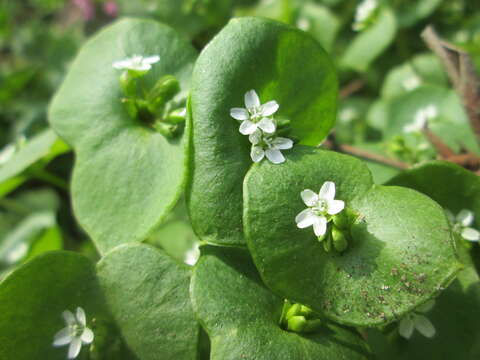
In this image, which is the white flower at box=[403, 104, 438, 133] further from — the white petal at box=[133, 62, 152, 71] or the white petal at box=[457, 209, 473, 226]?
the white petal at box=[133, 62, 152, 71]

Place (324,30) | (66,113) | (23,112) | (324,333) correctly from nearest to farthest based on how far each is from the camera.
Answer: (324,333) < (66,113) < (324,30) < (23,112)

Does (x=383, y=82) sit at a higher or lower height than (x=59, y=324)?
lower

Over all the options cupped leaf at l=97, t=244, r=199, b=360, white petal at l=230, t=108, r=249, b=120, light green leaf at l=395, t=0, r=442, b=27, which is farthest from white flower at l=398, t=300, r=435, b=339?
light green leaf at l=395, t=0, r=442, b=27

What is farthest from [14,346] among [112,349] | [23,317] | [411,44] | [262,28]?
[411,44]

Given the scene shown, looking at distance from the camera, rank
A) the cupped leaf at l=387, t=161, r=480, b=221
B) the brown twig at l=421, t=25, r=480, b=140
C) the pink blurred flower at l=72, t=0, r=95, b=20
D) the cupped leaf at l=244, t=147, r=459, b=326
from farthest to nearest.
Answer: the pink blurred flower at l=72, t=0, r=95, b=20 → the brown twig at l=421, t=25, r=480, b=140 → the cupped leaf at l=387, t=161, r=480, b=221 → the cupped leaf at l=244, t=147, r=459, b=326

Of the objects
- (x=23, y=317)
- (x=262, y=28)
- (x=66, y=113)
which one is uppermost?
(x=262, y=28)

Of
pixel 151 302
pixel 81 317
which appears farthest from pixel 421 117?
pixel 81 317

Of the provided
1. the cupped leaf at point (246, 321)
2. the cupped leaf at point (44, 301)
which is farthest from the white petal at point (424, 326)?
the cupped leaf at point (44, 301)

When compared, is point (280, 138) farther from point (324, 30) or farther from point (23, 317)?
point (324, 30)
